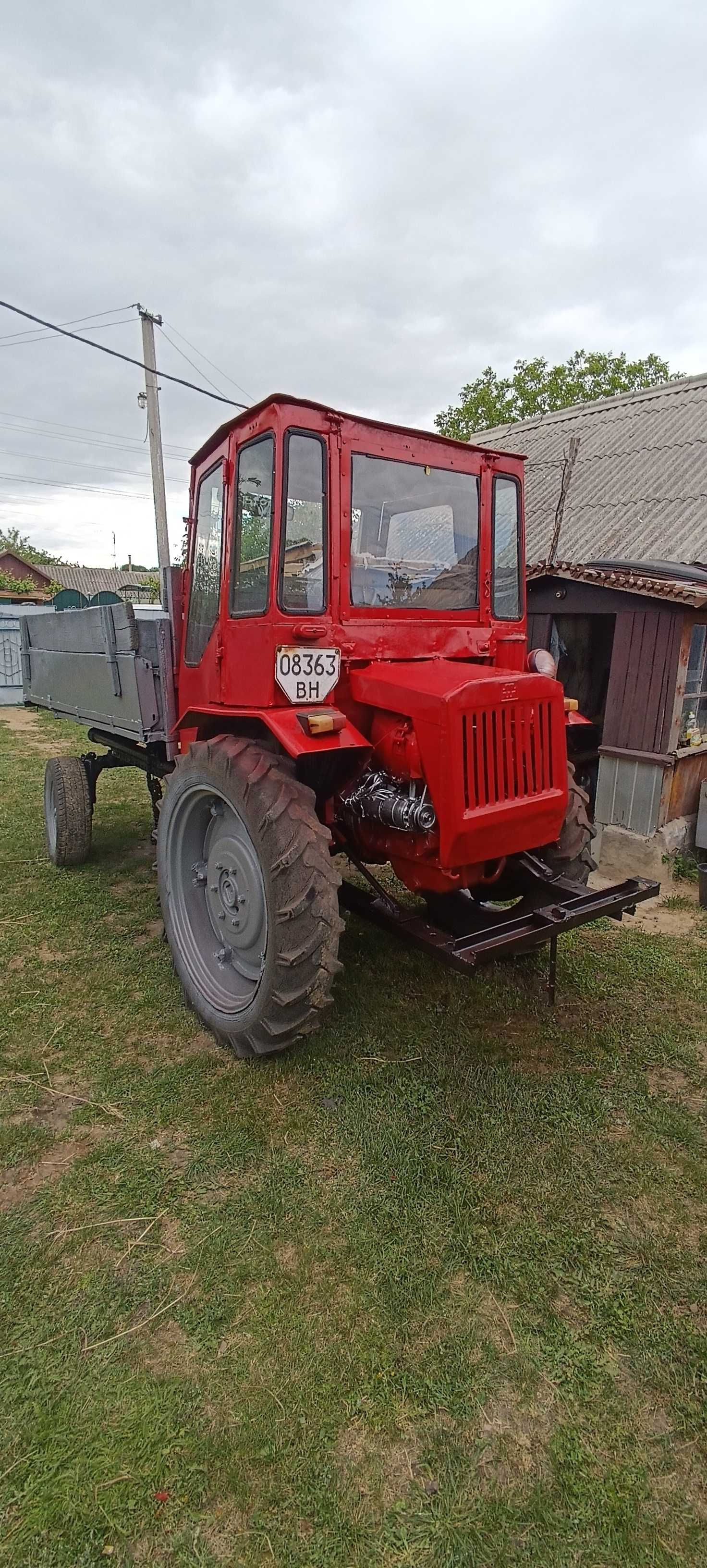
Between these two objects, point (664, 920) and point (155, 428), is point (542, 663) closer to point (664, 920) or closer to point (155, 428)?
point (664, 920)

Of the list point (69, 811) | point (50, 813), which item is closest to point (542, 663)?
point (69, 811)

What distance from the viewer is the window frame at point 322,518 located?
9.60ft

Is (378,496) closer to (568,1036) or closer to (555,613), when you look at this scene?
(568,1036)

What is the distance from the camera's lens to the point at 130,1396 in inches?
75.3

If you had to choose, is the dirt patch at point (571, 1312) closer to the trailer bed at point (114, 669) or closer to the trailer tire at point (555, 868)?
the trailer tire at point (555, 868)

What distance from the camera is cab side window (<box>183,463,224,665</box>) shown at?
3533 mm

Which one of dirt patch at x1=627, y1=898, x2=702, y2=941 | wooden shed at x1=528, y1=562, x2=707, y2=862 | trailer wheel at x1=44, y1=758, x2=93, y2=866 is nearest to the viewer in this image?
dirt patch at x1=627, y1=898, x2=702, y2=941

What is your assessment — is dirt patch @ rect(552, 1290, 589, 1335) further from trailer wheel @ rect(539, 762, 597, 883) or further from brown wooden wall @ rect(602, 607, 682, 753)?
brown wooden wall @ rect(602, 607, 682, 753)

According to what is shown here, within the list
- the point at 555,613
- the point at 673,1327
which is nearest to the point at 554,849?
the point at 673,1327

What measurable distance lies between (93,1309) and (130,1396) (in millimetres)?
305

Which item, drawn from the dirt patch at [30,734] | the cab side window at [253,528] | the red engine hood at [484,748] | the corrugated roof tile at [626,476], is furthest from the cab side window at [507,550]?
the dirt patch at [30,734]

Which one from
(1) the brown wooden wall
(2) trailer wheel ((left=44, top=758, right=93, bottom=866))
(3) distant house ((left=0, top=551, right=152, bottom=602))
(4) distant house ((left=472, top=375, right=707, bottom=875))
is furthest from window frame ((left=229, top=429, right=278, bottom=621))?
(3) distant house ((left=0, top=551, right=152, bottom=602))

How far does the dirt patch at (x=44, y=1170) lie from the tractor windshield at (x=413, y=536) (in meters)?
2.33

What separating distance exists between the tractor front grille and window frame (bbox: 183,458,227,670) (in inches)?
54.3
